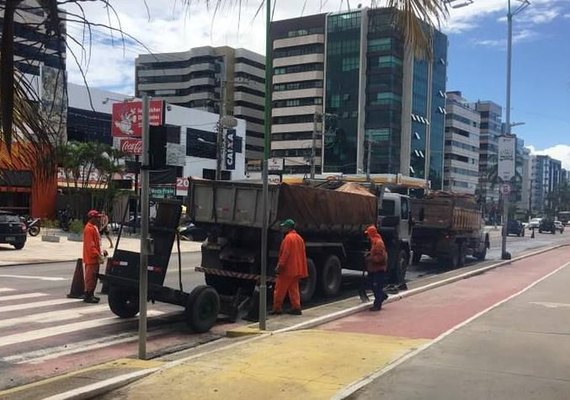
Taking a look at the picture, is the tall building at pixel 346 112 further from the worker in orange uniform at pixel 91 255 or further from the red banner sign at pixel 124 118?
the worker in orange uniform at pixel 91 255

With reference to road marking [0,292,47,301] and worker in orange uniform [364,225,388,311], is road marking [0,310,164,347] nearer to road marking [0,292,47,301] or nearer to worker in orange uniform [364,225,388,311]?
road marking [0,292,47,301]

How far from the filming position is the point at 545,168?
199000mm

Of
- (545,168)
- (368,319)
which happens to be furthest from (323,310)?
(545,168)

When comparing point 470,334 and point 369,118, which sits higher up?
point 369,118

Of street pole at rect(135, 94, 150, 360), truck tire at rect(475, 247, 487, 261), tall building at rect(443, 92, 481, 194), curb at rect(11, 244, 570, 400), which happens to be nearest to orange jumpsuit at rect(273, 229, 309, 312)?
curb at rect(11, 244, 570, 400)

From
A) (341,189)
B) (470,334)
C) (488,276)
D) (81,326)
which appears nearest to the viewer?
(470,334)

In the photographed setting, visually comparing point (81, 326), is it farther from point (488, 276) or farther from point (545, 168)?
point (545, 168)

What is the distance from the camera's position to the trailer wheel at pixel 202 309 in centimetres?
1030

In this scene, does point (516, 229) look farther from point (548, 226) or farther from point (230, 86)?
point (230, 86)

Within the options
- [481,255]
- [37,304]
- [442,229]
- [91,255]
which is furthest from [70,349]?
[481,255]

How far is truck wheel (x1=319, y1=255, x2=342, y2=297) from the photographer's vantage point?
14.7 metres

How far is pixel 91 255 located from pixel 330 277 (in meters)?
5.41

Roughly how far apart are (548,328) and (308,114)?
12044 centimetres

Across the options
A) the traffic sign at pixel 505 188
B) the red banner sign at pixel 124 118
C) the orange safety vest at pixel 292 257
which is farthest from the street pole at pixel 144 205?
the red banner sign at pixel 124 118
